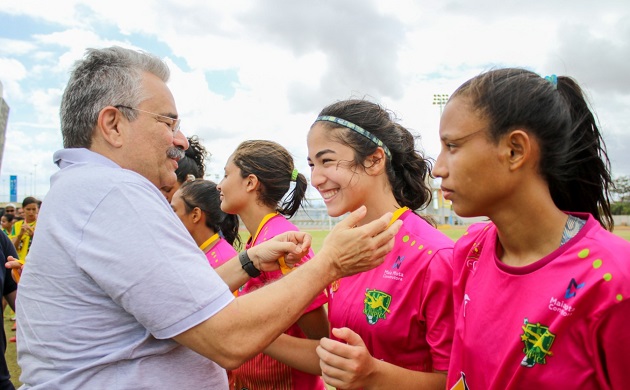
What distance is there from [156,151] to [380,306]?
47.9 inches

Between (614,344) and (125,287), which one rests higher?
(614,344)

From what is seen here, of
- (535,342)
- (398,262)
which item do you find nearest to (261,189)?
(398,262)

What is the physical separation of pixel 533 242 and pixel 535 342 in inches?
13.8

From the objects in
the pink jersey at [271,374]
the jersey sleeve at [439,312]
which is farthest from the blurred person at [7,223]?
the jersey sleeve at [439,312]

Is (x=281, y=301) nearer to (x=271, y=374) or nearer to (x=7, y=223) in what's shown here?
(x=271, y=374)

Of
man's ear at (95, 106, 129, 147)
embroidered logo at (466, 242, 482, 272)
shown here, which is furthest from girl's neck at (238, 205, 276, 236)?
embroidered logo at (466, 242, 482, 272)

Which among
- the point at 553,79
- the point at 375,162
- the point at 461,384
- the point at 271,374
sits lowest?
the point at 271,374

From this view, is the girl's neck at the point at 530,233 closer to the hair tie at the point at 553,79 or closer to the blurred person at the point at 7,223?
the hair tie at the point at 553,79

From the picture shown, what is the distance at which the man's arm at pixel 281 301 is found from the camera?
5.64 feet

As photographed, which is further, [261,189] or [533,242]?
[261,189]

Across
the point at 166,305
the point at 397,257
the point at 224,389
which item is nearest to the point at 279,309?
the point at 166,305

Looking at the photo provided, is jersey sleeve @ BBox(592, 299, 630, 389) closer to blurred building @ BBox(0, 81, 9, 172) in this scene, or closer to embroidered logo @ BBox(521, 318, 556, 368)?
embroidered logo @ BBox(521, 318, 556, 368)

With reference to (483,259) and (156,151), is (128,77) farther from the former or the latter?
(483,259)

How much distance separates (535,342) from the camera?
1514 mm
